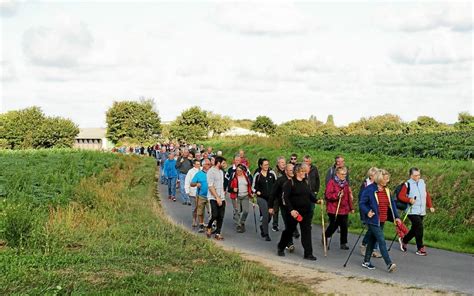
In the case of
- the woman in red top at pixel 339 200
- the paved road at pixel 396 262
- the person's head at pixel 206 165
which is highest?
the person's head at pixel 206 165

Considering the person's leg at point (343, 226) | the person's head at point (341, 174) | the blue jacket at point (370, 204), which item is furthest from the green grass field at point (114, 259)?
the person's head at point (341, 174)

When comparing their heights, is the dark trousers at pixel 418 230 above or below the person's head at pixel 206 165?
below

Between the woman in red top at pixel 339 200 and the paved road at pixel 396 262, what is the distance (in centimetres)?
61

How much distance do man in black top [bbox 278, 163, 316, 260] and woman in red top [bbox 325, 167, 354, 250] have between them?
2.44ft

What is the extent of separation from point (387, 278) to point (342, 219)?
291 cm

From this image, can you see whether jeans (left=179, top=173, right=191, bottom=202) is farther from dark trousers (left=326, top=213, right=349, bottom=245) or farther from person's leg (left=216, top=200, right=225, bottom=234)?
dark trousers (left=326, top=213, right=349, bottom=245)

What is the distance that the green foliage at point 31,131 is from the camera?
9756 cm

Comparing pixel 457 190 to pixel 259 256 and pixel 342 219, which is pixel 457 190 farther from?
pixel 259 256

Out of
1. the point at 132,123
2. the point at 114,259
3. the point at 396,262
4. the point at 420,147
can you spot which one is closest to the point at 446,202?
the point at 396,262

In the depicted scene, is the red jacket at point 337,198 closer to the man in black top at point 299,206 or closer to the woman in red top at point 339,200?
the woman in red top at point 339,200

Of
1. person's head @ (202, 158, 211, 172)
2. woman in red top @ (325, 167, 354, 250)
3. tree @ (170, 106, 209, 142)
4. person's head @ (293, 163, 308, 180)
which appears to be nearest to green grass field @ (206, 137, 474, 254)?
woman in red top @ (325, 167, 354, 250)

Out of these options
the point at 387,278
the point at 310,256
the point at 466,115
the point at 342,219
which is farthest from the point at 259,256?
the point at 466,115

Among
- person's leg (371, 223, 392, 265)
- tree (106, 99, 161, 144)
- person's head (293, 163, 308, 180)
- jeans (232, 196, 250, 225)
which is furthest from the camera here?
tree (106, 99, 161, 144)

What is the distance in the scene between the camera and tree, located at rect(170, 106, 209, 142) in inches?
3671
